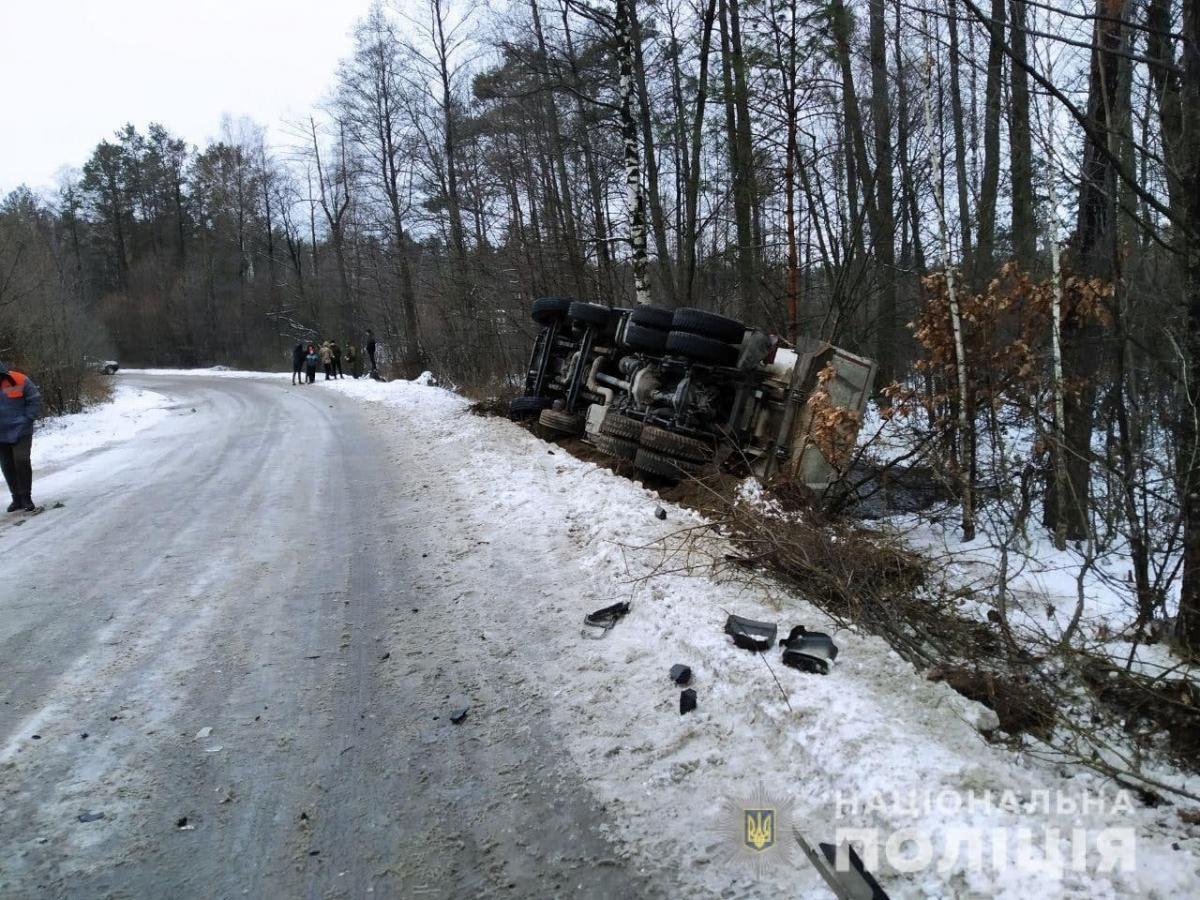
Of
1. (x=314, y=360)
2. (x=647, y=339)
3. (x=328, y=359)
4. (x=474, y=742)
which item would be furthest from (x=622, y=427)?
(x=328, y=359)

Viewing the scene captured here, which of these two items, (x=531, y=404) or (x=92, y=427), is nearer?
(x=531, y=404)

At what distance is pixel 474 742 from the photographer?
326 cm

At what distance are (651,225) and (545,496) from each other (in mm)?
10791

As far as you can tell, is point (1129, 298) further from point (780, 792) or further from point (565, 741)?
point (565, 741)

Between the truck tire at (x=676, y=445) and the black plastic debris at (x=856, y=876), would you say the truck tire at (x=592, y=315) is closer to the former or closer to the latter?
the truck tire at (x=676, y=445)

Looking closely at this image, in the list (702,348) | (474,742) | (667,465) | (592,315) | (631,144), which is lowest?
(474,742)

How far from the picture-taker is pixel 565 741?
10.6ft

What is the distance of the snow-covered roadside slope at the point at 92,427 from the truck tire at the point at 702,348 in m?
9.59

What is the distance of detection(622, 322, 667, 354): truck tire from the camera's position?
7902 mm

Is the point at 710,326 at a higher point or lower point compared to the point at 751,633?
higher

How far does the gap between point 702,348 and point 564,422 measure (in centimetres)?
320

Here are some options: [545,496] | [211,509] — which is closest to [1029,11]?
[545,496]

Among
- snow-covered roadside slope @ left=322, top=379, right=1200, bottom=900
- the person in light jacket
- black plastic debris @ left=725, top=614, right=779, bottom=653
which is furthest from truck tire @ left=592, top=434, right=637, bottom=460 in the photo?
the person in light jacket

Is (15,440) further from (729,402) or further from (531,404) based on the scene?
(729,402)
